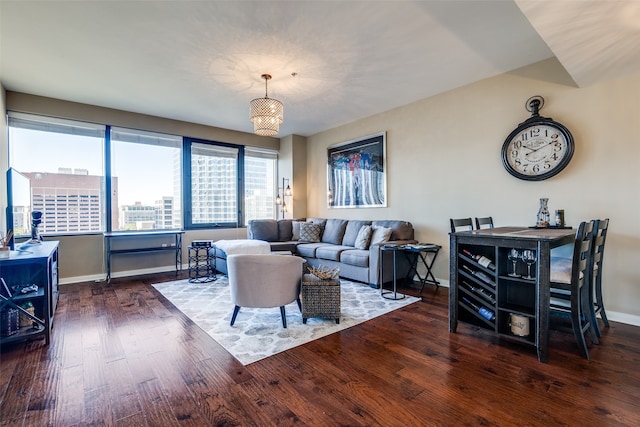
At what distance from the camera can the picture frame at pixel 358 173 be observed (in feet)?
17.1

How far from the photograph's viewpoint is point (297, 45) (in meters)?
3.02

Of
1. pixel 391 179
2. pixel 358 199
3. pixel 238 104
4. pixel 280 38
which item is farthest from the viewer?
pixel 358 199

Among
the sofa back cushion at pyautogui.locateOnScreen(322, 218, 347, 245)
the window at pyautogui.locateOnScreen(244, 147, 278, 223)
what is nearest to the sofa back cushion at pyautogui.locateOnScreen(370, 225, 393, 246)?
the sofa back cushion at pyautogui.locateOnScreen(322, 218, 347, 245)

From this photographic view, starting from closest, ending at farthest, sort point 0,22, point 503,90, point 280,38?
point 0,22, point 280,38, point 503,90

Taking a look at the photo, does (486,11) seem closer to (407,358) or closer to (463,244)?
(463,244)

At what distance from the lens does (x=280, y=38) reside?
2.90m

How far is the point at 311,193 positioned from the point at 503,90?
416 centimetres

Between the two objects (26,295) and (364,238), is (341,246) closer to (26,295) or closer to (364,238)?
(364,238)

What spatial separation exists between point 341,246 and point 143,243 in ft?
11.6

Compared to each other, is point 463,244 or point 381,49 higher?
point 381,49

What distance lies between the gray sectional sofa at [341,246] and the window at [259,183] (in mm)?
868

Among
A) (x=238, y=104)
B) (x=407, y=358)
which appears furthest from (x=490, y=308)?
(x=238, y=104)

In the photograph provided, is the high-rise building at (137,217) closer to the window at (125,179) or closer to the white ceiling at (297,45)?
the window at (125,179)

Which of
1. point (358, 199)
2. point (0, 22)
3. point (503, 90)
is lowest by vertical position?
point (358, 199)
